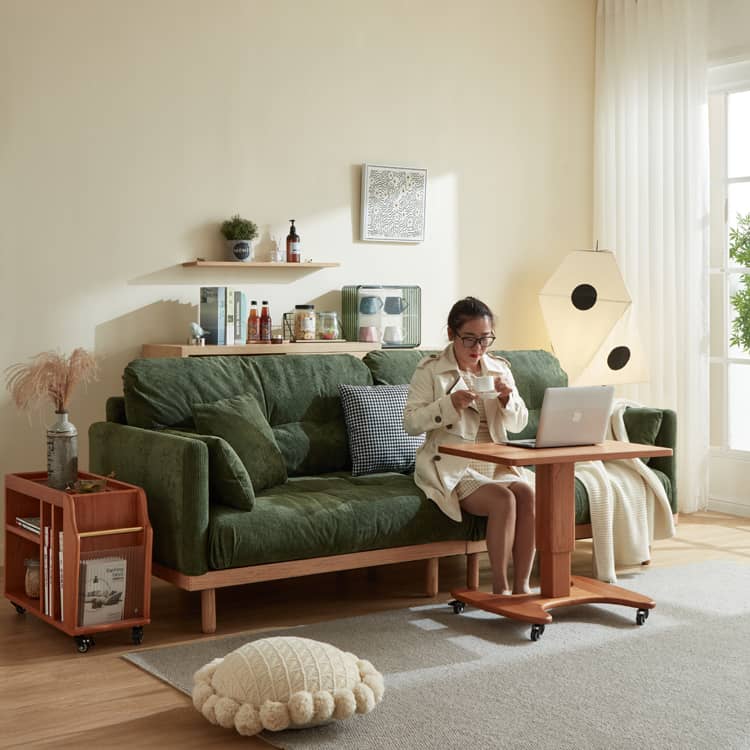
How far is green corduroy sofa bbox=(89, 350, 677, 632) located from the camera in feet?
11.8

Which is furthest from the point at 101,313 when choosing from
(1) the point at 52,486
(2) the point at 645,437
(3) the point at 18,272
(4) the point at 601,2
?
(4) the point at 601,2

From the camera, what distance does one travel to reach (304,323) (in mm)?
4965

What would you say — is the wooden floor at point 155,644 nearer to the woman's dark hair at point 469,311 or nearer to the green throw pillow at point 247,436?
the green throw pillow at point 247,436

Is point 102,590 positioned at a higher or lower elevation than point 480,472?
lower

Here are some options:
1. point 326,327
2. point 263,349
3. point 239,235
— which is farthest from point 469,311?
point 239,235

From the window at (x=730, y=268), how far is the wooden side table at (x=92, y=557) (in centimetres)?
346

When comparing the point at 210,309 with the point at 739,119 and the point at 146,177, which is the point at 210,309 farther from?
the point at 739,119

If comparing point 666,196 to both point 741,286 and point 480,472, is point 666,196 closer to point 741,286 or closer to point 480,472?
point 741,286

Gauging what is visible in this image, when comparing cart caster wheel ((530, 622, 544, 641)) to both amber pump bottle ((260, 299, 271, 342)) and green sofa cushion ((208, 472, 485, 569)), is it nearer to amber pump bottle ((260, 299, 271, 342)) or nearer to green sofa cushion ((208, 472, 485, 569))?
green sofa cushion ((208, 472, 485, 569))

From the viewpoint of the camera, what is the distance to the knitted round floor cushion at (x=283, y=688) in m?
2.72

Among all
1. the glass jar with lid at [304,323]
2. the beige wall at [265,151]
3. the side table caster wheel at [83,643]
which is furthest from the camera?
the glass jar with lid at [304,323]

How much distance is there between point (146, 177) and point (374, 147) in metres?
1.17

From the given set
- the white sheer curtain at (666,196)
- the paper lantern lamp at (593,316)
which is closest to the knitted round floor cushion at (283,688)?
the paper lantern lamp at (593,316)

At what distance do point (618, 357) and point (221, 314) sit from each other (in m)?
2.15
